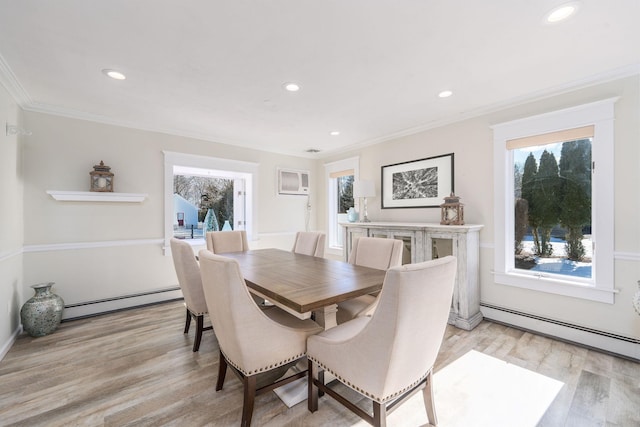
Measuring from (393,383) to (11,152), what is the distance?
3.76m

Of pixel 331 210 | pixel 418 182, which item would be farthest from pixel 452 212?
pixel 331 210

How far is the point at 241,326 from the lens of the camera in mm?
1361

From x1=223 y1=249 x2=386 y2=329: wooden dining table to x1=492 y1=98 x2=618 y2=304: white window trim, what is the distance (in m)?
1.77

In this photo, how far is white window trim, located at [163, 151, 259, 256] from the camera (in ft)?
11.9

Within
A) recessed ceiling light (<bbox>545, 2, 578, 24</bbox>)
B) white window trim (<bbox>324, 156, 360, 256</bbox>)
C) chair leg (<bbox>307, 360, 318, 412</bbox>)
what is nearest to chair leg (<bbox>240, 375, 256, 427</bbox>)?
chair leg (<bbox>307, 360, 318, 412</bbox>)

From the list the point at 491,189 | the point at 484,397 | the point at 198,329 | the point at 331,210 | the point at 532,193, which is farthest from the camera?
the point at 331,210

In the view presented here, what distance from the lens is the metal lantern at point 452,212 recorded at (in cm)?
296

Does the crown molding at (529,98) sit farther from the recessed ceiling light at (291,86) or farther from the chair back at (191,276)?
the chair back at (191,276)

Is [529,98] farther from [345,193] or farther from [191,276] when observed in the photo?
[191,276]

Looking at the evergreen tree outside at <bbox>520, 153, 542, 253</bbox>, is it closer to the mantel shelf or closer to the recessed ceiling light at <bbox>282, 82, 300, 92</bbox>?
the recessed ceiling light at <bbox>282, 82, 300, 92</bbox>

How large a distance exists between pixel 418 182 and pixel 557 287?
1.82 metres

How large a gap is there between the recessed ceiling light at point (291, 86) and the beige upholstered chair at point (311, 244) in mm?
1590

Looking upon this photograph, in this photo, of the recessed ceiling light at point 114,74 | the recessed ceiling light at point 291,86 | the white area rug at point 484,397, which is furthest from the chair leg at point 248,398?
the recessed ceiling light at point 114,74

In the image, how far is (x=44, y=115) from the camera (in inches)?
115
